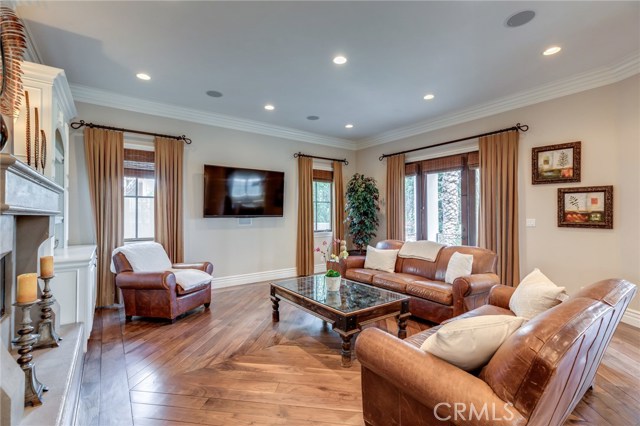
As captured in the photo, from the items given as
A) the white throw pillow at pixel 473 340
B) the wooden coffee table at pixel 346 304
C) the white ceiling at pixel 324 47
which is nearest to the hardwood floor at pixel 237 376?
the wooden coffee table at pixel 346 304

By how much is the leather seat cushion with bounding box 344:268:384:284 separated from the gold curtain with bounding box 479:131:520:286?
180cm

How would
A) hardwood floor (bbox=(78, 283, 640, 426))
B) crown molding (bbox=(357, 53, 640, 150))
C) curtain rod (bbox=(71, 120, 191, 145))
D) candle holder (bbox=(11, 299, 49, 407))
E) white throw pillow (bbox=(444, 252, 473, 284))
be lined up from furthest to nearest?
curtain rod (bbox=(71, 120, 191, 145)) → white throw pillow (bbox=(444, 252, 473, 284)) → crown molding (bbox=(357, 53, 640, 150)) → hardwood floor (bbox=(78, 283, 640, 426)) → candle holder (bbox=(11, 299, 49, 407))

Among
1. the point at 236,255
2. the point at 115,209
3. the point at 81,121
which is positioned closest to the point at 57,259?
the point at 115,209

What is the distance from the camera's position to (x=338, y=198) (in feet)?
21.6

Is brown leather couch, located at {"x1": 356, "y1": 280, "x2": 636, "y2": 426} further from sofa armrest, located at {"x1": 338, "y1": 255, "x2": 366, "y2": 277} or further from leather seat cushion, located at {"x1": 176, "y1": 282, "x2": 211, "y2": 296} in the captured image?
sofa armrest, located at {"x1": 338, "y1": 255, "x2": 366, "y2": 277}

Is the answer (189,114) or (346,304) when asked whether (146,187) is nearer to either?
(189,114)

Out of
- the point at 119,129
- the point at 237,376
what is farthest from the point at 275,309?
the point at 119,129

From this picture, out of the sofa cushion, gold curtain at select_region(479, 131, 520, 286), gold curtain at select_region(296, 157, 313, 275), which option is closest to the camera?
the sofa cushion

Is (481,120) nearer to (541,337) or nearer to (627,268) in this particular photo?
(627,268)

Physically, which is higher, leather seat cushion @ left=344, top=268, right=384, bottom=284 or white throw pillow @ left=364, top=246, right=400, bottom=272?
white throw pillow @ left=364, top=246, right=400, bottom=272

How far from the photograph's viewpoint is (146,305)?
11.3 feet

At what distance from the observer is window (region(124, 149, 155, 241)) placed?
14.4 ft

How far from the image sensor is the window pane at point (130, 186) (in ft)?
14.4

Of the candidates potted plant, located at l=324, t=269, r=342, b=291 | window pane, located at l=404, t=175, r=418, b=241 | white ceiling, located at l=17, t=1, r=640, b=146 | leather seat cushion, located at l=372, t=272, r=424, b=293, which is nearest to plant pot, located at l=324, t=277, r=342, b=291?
potted plant, located at l=324, t=269, r=342, b=291
